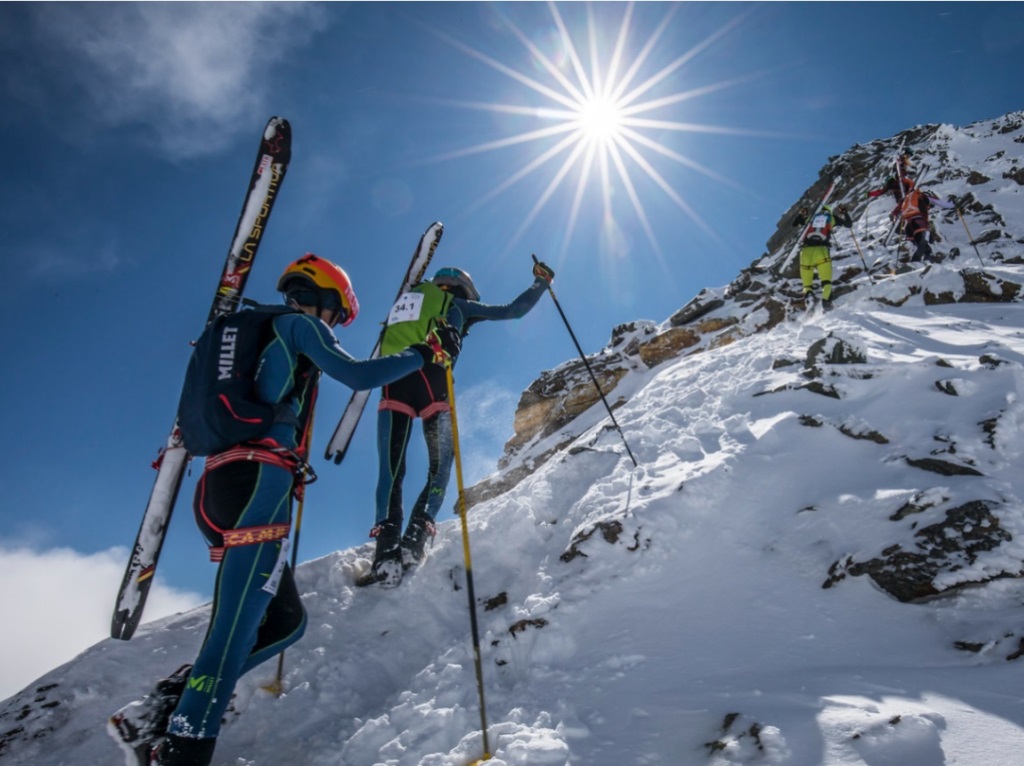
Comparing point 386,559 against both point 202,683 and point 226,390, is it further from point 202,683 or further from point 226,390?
point 226,390

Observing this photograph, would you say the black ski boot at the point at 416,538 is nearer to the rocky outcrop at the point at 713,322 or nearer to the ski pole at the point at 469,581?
the ski pole at the point at 469,581

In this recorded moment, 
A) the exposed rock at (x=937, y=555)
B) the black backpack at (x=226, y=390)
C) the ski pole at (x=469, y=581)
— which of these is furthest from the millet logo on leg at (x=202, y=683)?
the exposed rock at (x=937, y=555)

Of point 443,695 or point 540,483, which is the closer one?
point 443,695

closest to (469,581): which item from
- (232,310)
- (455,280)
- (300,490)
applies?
(300,490)

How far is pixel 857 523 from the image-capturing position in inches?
170

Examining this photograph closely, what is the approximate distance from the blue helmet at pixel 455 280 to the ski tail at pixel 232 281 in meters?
2.46

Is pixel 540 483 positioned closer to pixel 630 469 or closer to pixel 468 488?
pixel 630 469

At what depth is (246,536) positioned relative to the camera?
318cm

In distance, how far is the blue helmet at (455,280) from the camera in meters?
7.01

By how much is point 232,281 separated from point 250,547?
4.81m

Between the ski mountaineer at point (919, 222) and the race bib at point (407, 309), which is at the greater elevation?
the ski mountaineer at point (919, 222)

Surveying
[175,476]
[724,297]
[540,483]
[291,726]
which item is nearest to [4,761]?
[291,726]

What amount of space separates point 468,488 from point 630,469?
9.01 meters

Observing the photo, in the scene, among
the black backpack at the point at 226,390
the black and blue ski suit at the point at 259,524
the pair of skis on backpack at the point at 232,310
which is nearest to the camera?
the black and blue ski suit at the point at 259,524
